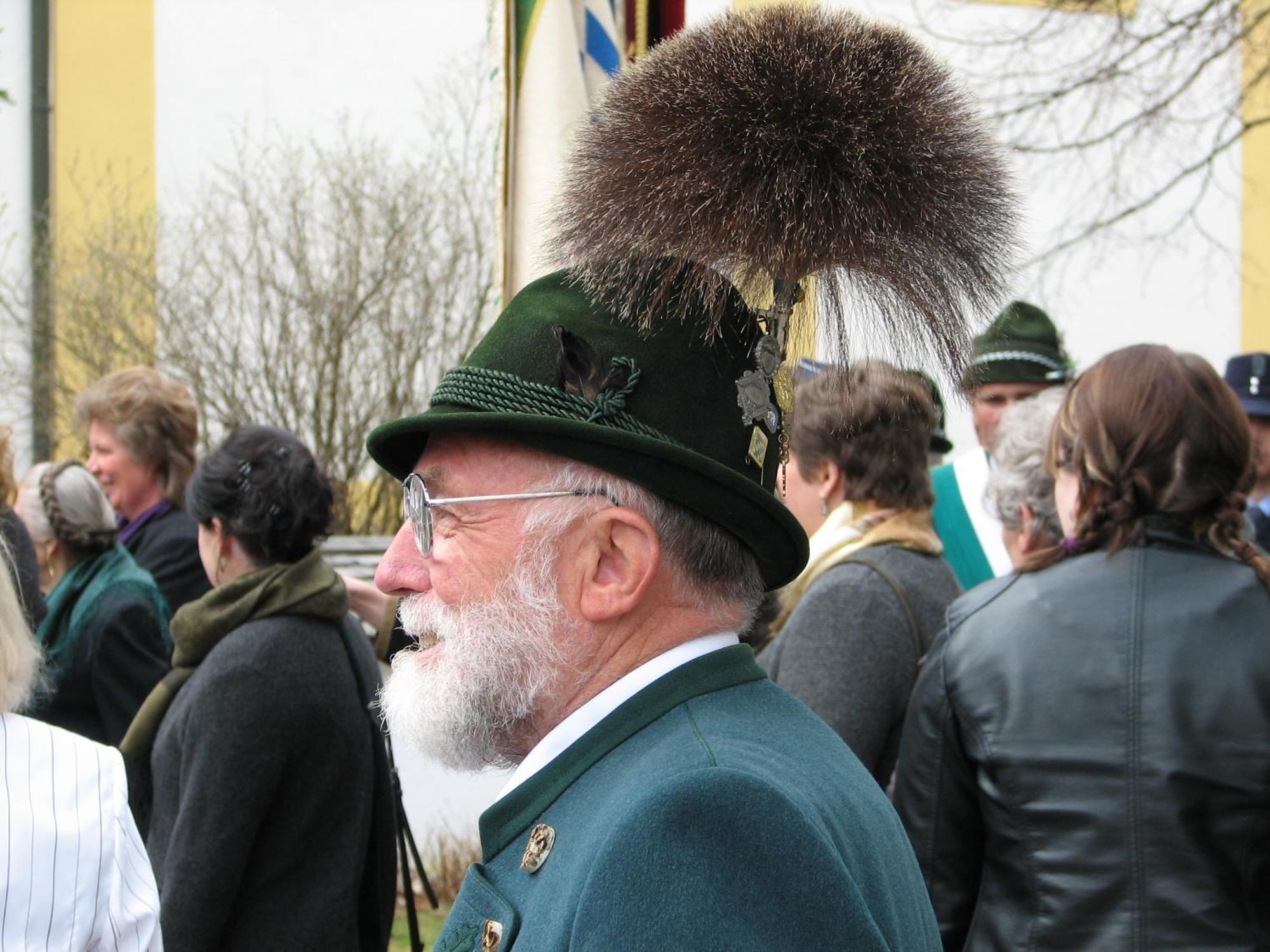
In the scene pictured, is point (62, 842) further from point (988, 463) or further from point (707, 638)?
point (988, 463)

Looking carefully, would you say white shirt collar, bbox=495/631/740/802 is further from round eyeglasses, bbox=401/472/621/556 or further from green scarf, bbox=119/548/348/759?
green scarf, bbox=119/548/348/759

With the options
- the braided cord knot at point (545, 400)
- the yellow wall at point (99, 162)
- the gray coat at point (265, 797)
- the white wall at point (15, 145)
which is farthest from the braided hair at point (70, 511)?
the white wall at point (15, 145)

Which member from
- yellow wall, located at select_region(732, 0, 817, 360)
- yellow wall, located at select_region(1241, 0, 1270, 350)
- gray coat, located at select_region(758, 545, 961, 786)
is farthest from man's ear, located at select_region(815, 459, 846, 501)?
yellow wall, located at select_region(1241, 0, 1270, 350)

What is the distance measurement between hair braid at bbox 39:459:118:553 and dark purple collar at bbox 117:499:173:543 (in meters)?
0.70

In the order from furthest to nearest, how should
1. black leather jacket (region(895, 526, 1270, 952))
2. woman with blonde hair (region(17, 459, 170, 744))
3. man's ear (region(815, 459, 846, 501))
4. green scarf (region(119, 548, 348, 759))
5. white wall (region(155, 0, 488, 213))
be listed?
white wall (region(155, 0, 488, 213))
woman with blonde hair (region(17, 459, 170, 744))
man's ear (region(815, 459, 846, 501))
green scarf (region(119, 548, 348, 759))
black leather jacket (region(895, 526, 1270, 952))

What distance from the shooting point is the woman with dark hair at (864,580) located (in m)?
3.30

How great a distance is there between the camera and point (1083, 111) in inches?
448

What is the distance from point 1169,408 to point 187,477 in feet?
12.3

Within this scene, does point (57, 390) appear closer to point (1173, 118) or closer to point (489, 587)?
point (1173, 118)

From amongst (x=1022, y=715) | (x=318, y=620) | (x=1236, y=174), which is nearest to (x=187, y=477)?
(x=318, y=620)

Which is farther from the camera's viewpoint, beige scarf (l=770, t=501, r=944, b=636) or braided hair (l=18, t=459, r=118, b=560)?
braided hair (l=18, t=459, r=118, b=560)

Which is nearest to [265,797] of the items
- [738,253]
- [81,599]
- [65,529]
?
[81,599]

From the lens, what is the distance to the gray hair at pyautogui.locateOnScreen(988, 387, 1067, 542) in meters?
3.54

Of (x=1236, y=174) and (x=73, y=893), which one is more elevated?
(x=1236, y=174)
